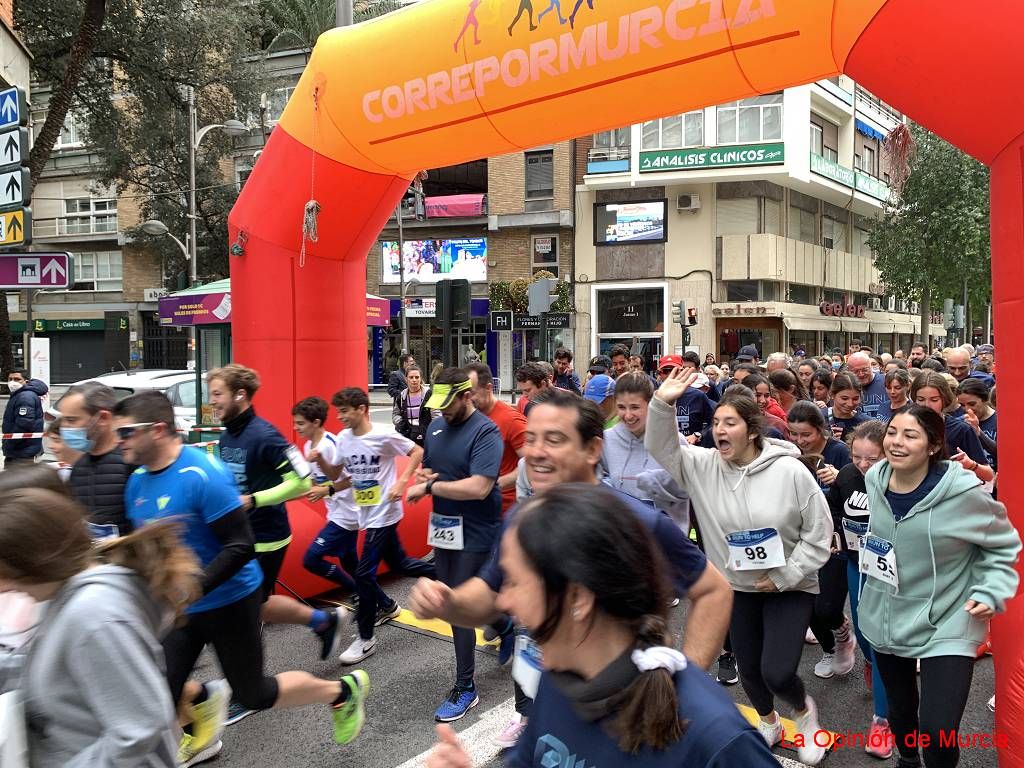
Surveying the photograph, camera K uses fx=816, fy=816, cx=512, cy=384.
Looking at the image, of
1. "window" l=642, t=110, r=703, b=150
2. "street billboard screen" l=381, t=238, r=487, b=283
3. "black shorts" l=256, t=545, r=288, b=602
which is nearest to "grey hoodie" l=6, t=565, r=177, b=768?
"black shorts" l=256, t=545, r=288, b=602

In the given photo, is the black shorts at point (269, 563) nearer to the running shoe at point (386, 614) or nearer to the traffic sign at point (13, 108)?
the running shoe at point (386, 614)

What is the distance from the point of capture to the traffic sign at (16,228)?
25.0 feet

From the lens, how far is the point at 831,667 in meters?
4.78

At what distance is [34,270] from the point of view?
26.6 ft

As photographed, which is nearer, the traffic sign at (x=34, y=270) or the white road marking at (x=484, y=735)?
the white road marking at (x=484, y=735)

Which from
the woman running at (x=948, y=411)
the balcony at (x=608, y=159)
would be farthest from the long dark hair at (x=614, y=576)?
the balcony at (x=608, y=159)

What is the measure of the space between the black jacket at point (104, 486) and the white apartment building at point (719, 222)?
86.0 feet

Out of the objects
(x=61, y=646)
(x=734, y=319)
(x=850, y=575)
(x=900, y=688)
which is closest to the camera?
(x=61, y=646)

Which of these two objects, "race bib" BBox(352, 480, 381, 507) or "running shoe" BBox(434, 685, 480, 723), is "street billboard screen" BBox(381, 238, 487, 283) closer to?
"race bib" BBox(352, 480, 381, 507)

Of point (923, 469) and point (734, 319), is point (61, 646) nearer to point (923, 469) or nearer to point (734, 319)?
point (923, 469)

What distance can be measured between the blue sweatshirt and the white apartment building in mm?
27973

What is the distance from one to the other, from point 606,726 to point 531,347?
30.7m

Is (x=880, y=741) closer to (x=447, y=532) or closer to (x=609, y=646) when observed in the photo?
(x=447, y=532)

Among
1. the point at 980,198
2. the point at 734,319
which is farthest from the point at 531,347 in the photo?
the point at 980,198
